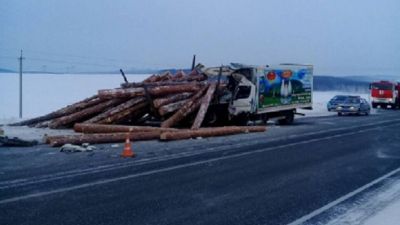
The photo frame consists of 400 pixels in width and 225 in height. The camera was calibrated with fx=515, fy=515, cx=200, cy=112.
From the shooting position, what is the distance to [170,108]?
2225 cm

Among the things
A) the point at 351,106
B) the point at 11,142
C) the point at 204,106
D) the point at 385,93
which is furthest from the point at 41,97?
the point at 385,93

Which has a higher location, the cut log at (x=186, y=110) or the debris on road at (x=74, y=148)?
the cut log at (x=186, y=110)

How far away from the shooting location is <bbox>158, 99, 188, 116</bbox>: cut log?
22.1 meters

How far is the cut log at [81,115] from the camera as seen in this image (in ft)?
70.2

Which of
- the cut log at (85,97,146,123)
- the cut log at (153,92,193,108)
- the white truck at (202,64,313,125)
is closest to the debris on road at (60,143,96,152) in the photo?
the cut log at (85,97,146,123)

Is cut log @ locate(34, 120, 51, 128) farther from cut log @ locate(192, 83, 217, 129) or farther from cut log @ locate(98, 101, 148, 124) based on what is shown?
cut log @ locate(192, 83, 217, 129)

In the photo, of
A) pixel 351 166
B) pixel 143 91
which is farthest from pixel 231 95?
pixel 351 166

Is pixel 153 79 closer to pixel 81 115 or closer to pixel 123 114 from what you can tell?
pixel 123 114

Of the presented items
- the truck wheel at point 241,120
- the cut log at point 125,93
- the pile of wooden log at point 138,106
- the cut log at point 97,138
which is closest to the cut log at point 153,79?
the pile of wooden log at point 138,106

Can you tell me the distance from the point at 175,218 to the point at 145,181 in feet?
9.78

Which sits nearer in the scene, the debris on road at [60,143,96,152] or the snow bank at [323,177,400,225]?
the snow bank at [323,177,400,225]

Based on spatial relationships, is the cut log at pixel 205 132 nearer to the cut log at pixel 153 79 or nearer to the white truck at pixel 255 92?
the white truck at pixel 255 92

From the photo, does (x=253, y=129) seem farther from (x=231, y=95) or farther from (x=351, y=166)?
(x=351, y=166)

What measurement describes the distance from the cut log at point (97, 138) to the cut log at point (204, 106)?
259 cm
